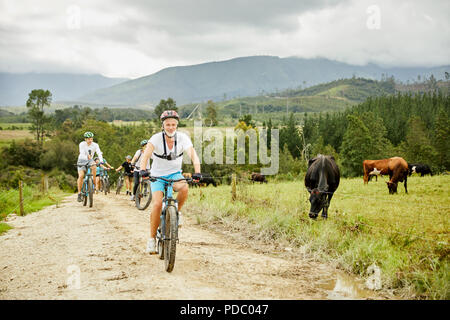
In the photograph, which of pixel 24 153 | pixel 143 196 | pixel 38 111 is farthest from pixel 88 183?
pixel 38 111

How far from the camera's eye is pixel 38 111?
325ft

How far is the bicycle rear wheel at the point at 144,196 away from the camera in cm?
1309

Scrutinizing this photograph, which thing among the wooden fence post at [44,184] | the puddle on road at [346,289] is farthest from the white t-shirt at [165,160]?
the wooden fence post at [44,184]

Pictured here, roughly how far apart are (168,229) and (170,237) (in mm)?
202

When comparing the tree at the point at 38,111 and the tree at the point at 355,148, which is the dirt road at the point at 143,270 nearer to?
the tree at the point at 355,148

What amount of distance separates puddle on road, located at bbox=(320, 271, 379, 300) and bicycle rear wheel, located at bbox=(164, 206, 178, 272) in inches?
90.5

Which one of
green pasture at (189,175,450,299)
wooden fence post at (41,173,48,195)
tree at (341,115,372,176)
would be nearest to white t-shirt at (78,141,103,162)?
green pasture at (189,175,450,299)

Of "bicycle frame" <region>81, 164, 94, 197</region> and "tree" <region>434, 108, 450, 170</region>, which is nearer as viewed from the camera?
"bicycle frame" <region>81, 164, 94, 197</region>

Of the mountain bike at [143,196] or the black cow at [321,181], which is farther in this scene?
the mountain bike at [143,196]

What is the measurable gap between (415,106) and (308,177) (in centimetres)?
12098

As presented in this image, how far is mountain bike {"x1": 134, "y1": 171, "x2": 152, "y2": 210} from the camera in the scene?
43.0 ft

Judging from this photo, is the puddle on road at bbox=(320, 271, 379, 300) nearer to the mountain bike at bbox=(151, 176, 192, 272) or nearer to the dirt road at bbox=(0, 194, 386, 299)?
the dirt road at bbox=(0, 194, 386, 299)
